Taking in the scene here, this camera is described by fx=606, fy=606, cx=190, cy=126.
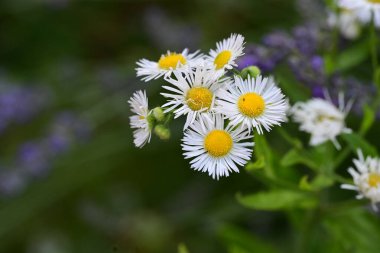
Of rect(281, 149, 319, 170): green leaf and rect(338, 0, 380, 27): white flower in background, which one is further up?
rect(338, 0, 380, 27): white flower in background

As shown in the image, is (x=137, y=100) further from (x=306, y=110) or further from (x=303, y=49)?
(x=303, y=49)

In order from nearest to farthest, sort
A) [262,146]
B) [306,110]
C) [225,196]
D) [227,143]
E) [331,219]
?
[227,143] → [262,146] → [306,110] → [331,219] → [225,196]

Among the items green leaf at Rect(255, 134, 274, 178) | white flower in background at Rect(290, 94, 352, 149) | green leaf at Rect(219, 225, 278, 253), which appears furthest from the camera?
green leaf at Rect(219, 225, 278, 253)

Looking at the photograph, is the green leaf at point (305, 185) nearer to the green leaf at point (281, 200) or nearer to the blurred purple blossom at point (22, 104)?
the green leaf at point (281, 200)

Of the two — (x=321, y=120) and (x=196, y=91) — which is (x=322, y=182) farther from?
(x=196, y=91)

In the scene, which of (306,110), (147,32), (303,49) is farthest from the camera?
(147,32)

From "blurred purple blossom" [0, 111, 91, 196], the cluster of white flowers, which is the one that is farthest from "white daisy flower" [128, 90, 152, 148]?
"blurred purple blossom" [0, 111, 91, 196]

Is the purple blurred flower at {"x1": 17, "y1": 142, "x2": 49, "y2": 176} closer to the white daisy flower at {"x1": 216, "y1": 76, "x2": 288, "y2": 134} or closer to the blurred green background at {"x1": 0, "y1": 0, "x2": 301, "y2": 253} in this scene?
the blurred green background at {"x1": 0, "y1": 0, "x2": 301, "y2": 253}

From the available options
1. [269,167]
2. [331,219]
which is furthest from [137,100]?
[331,219]
